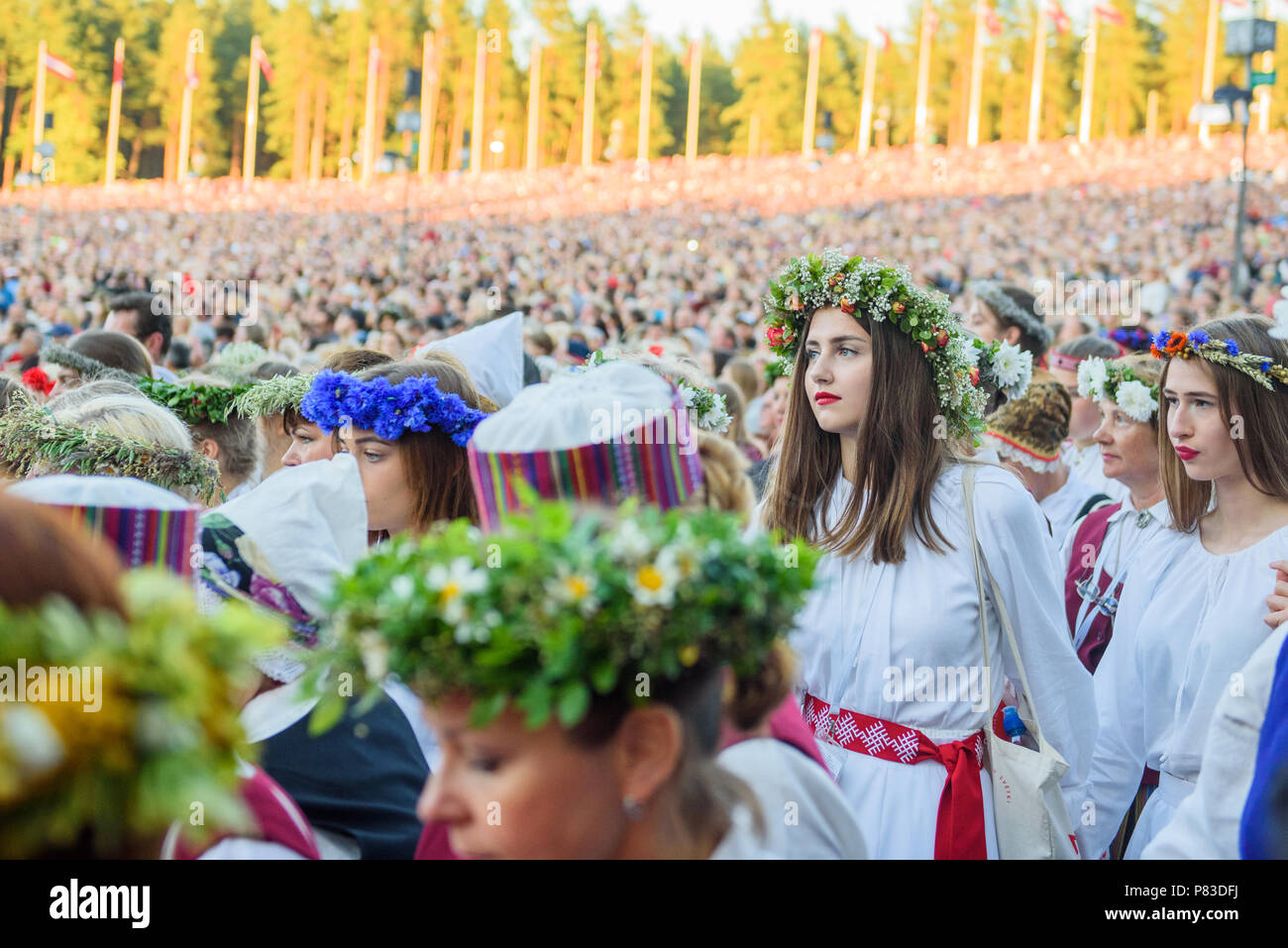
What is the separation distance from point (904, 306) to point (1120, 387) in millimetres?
2008

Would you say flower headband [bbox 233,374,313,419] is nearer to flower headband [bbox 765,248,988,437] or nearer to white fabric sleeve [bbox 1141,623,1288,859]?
flower headband [bbox 765,248,988,437]

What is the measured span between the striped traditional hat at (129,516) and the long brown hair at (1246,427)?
3.00 metres

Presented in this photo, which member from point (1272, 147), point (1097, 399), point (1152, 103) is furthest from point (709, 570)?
point (1152, 103)

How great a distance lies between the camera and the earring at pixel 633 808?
1.73 meters

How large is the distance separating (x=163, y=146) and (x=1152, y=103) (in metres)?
59.2

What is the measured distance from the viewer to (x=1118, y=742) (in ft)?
12.5

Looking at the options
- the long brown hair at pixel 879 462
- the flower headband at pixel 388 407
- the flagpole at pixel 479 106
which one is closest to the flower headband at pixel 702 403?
the long brown hair at pixel 879 462

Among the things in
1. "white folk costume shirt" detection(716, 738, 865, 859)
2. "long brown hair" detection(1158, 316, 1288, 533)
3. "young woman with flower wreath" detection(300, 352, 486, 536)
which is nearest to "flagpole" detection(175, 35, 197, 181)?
"young woman with flower wreath" detection(300, 352, 486, 536)

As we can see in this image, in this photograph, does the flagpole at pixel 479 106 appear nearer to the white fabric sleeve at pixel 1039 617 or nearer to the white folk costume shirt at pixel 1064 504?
the white folk costume shirt at pixel 1064 504

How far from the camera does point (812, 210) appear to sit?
1692 inches

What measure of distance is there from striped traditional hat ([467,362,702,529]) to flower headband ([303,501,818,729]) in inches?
20.6

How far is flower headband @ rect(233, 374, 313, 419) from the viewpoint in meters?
4.32

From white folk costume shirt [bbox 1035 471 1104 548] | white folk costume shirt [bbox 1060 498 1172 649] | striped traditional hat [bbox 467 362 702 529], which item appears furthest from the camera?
white folk costume shirt [bbox 1035 471 1104 548]
